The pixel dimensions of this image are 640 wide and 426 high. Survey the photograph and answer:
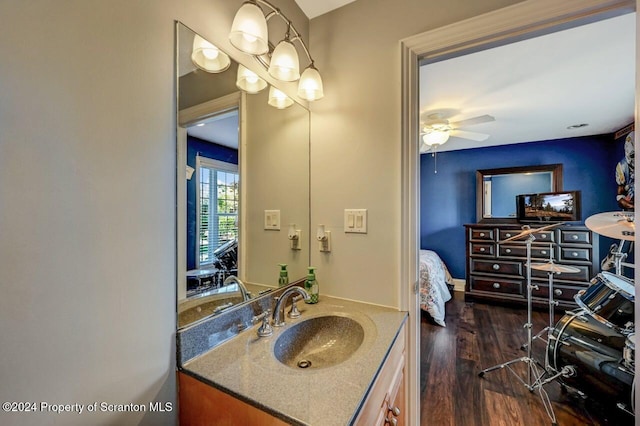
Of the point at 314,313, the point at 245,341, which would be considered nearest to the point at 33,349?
the point at 245,341

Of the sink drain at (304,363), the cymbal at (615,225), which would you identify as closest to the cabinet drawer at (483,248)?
the cymbal at (615,225)

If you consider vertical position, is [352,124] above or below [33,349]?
above

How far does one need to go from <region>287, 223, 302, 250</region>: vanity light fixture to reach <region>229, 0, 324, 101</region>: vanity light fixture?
0.69 meters

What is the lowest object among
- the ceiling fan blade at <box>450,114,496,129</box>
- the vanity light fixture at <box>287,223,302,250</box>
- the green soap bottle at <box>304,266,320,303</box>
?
the green soap bottle at <box>304,266,320,303</box>

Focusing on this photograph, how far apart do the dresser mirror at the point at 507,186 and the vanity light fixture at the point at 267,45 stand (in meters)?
3.70

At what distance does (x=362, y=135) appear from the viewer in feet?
4.27

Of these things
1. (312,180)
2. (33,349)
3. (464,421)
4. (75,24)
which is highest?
(75,24)

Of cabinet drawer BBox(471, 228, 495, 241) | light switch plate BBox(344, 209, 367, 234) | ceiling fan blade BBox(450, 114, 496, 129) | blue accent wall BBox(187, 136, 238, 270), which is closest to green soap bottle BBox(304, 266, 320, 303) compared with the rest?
light switch plate BBox(344, 209, 367, 234)

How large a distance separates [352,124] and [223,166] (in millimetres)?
687

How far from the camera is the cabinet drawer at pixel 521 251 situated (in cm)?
331

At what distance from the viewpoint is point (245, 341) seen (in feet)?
3.13

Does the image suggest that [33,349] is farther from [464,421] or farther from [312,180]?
[464,421]

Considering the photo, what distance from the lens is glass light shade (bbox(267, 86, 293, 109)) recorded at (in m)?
1.27

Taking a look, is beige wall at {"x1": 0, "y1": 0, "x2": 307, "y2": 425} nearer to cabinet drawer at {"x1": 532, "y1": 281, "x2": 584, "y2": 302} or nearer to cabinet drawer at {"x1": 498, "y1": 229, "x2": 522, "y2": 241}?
cabinet drawer at {"x1": 498, "y1": 229, "x2": 522, "y2": 241}
